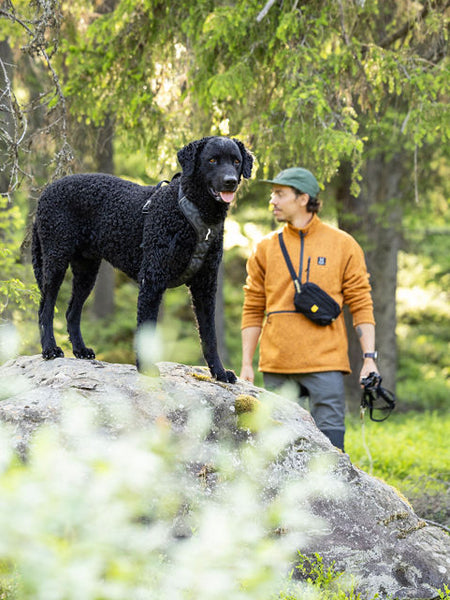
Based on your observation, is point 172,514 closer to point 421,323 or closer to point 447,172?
point 447,172

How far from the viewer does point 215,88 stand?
539 cm

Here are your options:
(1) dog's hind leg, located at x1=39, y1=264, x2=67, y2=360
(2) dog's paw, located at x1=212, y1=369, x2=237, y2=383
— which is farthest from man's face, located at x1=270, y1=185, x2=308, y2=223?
(1) dog's hind leg, located at x1=39, y1=264, x2=67, y2=360

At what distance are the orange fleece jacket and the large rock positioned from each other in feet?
1.97

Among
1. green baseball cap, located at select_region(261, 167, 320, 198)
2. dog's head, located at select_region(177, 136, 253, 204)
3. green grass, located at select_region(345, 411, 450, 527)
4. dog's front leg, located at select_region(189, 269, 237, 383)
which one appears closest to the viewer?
dog's head, located at select_region(177, 136, 253, 204)

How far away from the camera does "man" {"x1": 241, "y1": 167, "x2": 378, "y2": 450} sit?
14.7ft

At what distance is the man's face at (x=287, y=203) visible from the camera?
4.56 metres

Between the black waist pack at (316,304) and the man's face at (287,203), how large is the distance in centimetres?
54

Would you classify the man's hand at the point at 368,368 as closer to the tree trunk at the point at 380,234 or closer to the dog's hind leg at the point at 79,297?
the dog's hind leg at the point at 79,297

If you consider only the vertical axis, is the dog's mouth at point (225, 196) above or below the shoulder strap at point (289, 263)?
above

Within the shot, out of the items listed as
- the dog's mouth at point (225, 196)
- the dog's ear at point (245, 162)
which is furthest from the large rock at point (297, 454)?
the dog's ear at point (245, 162)

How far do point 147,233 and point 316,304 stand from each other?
4.57ft

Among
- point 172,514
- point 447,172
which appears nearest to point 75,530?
point 172,514

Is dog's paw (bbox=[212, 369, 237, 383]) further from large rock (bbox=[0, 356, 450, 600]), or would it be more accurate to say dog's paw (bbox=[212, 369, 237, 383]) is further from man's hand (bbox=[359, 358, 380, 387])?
man's hand (bbox=[359, 358, 380, 387])

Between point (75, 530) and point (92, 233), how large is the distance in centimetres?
287
